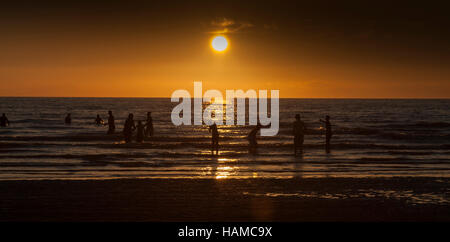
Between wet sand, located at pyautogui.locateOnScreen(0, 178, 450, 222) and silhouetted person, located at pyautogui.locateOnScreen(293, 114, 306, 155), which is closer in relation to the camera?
wet sand, located at pyautogui.locateOnScreen(0, 178, 450, 222)

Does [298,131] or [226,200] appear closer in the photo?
[226,200]

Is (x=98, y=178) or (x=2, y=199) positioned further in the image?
(x=98, y=178)

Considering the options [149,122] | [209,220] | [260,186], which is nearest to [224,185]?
[260,186]

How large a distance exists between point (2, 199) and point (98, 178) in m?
3.87

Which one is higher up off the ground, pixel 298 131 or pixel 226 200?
pixel 298 131

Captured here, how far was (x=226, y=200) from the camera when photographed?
10281 mm

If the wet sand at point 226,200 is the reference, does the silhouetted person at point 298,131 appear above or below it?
above

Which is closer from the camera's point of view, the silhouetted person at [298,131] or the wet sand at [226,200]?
the wet sand at [226,200]

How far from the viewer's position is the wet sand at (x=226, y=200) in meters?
8.81

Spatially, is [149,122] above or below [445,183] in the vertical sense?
above

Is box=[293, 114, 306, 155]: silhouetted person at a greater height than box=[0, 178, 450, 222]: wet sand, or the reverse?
box=[293, 114, 306, 155]: silhouetted person

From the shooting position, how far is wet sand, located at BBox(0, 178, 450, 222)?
28.9ft
